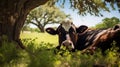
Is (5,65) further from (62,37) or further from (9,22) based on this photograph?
(62,37)

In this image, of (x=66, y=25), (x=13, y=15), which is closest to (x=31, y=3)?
(x=13, y=15)

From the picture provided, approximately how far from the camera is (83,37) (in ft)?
35.5

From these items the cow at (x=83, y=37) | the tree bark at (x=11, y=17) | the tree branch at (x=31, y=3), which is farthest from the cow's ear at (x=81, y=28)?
the tree bark at (x=11, y=17)

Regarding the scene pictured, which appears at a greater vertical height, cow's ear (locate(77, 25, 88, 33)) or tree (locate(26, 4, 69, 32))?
cow's ear (locate(77, 25, 88, 33))

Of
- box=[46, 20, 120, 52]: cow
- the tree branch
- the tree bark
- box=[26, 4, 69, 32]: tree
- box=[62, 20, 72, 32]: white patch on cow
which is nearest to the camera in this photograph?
the tree bark

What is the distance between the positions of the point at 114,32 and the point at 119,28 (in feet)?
0.82

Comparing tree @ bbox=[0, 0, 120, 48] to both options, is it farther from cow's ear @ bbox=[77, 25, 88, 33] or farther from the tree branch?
cow's ear @ bbox=[77, 25, 88, 33]

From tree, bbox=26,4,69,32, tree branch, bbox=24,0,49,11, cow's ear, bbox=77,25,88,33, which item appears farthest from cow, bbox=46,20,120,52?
tree, bbox=26,4,69,32

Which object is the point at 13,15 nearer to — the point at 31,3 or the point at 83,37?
the point at 31,3

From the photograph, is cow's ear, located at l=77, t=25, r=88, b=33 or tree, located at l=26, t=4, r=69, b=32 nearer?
cow's ear, located at l=77, t=25, r=88, b=33

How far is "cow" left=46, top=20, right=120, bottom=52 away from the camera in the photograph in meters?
8.30

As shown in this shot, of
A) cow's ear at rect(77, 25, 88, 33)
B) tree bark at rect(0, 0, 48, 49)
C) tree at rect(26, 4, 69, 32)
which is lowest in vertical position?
tree at rect(26, 4, 69, 32)

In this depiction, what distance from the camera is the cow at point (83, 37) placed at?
8.30 m

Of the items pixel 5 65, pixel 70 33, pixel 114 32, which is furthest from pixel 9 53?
pixel 70 33
